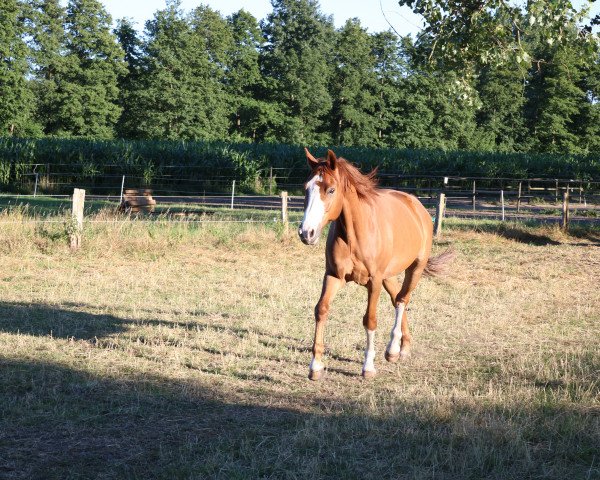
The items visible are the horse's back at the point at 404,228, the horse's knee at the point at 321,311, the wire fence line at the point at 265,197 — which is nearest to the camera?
the horse's knee at the point at 321,311

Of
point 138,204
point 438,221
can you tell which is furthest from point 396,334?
point 138,204

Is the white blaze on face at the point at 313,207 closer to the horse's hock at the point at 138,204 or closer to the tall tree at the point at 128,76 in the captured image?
the horse's hock at the point at 138,204

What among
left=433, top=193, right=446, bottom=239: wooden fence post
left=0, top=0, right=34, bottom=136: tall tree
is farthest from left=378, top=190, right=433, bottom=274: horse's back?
left=0, top=0, right=34, bottom=136: tall tree

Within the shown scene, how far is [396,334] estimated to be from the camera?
26.9 ft

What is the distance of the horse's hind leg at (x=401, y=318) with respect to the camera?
26.3ft

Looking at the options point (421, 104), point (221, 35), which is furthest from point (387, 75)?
point (221, 35)

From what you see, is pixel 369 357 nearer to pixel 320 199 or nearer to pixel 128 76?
pixel 320 199

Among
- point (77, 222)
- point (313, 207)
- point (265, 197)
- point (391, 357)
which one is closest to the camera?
point (313, 207)

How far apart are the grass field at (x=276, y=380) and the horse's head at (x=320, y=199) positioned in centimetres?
152

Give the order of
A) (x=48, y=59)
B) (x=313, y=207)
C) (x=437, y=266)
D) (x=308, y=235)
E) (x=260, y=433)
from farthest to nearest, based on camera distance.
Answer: (x=48, y=59) → (x=437, y=266) → (x=313, y=207) → (x=308, y=235) → (x=260, y=433)

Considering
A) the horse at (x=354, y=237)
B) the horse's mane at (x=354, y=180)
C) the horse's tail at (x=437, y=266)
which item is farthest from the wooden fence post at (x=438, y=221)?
the horse's mane at (x=354, y=180)

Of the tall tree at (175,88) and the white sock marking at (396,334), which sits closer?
the white sock marking at (396,334)

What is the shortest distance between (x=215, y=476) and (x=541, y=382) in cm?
378

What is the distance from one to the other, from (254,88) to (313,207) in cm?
6343
